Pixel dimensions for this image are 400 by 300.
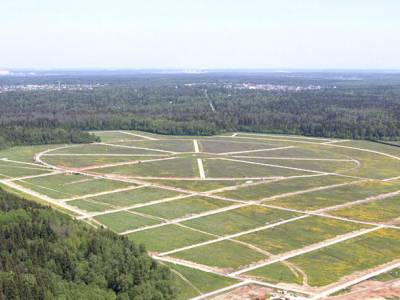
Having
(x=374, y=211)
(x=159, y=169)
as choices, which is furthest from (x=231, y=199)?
(x=159, y=169)

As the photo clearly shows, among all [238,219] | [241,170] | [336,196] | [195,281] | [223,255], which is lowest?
[195,281]

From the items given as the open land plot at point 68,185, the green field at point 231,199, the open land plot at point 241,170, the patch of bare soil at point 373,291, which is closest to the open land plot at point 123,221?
the green field at point 231,199

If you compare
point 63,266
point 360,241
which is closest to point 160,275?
point 63,266

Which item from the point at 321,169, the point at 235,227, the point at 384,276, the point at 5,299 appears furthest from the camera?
the point at 321,169

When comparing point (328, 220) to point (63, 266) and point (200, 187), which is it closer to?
point (200, 187)

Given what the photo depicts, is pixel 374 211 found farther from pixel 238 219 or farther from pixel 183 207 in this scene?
pixel 183 207

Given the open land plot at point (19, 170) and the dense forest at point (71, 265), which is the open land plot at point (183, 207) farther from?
the open land plot at point (19, 170)
